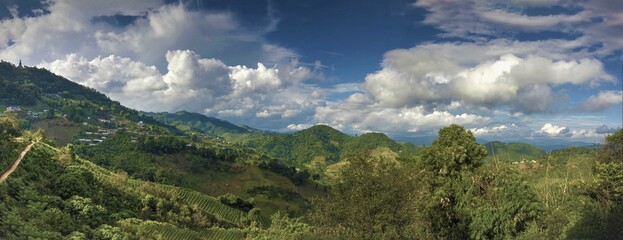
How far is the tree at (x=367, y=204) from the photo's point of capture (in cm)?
3903

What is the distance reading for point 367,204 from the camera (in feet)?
129

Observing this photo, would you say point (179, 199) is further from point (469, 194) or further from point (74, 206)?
point (469, 194)

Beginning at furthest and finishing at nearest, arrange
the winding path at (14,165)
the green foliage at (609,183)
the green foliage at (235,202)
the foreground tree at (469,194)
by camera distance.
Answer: the green foliage at (235,202) → the green foliage at (609,183) → the winding path at (14,165) → the foreground tree at (469,194)

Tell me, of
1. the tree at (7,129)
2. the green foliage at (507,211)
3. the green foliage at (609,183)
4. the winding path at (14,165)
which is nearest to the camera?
the green foliage at (507,211)

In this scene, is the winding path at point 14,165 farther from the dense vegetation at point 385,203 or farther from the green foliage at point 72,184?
the green foliage at point 72,184

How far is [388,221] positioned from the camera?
3938 cm

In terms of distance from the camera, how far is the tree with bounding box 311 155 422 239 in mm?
39031

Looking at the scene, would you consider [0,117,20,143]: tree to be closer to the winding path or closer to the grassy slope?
the winding path

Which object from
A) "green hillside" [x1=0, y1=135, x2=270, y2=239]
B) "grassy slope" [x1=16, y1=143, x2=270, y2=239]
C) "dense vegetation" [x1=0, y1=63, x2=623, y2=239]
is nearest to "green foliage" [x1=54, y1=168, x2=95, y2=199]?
"green hillside" [x1=0, y1=135, x2=270, y2=239]

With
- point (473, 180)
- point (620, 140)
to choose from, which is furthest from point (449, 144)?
point (620, 140)

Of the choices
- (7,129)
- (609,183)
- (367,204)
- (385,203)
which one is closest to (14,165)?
(7,129)

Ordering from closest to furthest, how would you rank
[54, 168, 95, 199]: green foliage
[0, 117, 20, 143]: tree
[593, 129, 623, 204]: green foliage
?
[54, 168, 95, 199]: green foliage, [0, 117, 20, 143]: tree, [593, 129, 623, 204]: green foliage

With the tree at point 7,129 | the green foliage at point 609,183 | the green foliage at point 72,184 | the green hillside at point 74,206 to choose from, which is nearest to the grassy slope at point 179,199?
the green hillside at point 74,206

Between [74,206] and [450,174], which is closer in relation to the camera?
[74,206]
